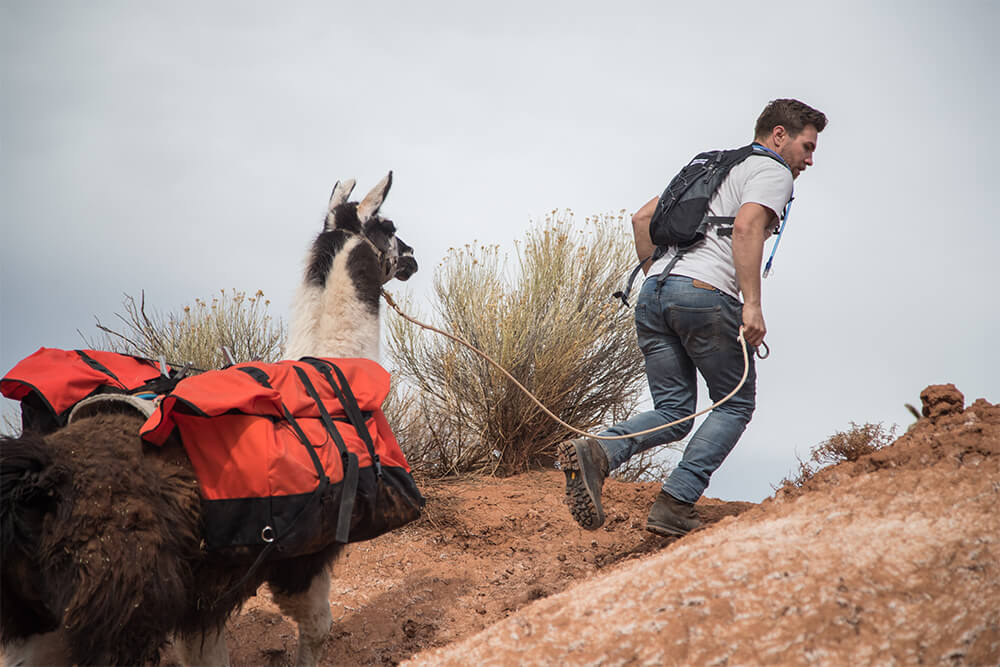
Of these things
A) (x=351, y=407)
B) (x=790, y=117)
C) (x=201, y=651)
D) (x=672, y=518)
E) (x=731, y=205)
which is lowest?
(x=201, y=651)

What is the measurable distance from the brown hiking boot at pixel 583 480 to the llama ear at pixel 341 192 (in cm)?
256

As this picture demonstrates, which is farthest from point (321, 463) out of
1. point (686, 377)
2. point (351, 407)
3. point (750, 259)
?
point (750, 259)

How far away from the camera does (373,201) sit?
524 cm

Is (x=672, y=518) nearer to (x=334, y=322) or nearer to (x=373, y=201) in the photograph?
(x=334, y=322)

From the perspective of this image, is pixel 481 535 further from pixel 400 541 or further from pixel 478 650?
pixel 478 650

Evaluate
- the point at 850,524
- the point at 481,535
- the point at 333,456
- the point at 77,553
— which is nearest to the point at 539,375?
the point at 481,535

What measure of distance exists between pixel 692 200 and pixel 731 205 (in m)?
0.20

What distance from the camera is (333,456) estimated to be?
342cm

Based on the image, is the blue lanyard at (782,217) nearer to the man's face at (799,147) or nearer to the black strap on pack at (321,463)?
the man's face at (799,147)

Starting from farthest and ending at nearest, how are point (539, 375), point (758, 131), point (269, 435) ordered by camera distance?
point (539, 375) < point (758, 131) < point (269, 435)

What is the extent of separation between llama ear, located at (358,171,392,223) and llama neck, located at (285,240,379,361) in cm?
55

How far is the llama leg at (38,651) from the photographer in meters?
2.89

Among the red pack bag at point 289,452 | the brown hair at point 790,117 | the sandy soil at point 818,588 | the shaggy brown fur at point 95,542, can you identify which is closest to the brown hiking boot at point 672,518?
the sandy soil at point 818,588

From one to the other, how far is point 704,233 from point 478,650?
2.37 m
